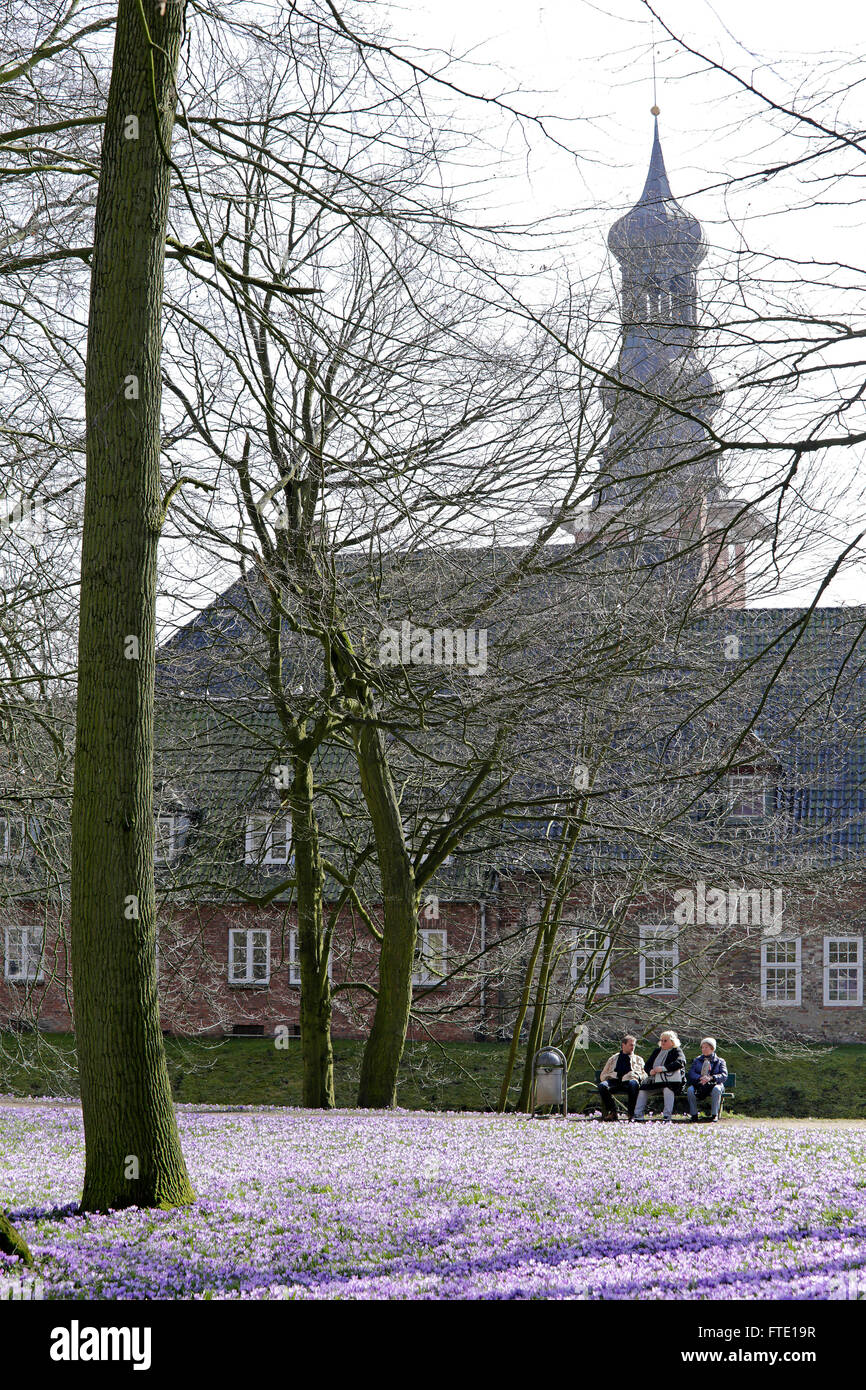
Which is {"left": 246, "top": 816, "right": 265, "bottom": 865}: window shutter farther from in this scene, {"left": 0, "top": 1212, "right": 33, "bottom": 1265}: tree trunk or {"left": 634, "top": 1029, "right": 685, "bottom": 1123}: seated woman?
{"left": 0, "top": 1212, "right": 33, "bottom": 1265}: tree trunk

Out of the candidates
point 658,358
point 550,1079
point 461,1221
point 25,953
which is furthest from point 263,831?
point 461,1221

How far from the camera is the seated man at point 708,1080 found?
14.7 m

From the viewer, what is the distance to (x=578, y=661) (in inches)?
451

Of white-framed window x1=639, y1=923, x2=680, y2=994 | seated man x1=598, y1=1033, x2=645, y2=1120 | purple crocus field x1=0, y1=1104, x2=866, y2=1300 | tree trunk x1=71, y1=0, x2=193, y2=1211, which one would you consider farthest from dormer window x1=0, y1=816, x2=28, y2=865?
white-framed window x1=639, y1=923, x2=680, y2=994

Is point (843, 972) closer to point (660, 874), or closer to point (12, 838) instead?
point (660, 874)

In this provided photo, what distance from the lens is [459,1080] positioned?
23.1 m

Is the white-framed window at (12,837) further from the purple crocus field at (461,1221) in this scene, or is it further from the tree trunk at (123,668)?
the tree trunk at (123,668)

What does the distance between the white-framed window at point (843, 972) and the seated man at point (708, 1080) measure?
45.3ft

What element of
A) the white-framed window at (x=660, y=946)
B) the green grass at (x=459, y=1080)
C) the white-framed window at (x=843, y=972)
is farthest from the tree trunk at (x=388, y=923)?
the white-framed window at (x=843, y=972)

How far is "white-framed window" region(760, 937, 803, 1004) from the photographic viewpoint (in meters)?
28.1
